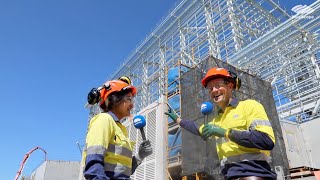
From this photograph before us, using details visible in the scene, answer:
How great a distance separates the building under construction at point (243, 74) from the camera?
10.4 meters

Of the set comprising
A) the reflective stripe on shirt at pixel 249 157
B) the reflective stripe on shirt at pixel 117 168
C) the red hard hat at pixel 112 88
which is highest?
the red hard hat at pixel 112 88

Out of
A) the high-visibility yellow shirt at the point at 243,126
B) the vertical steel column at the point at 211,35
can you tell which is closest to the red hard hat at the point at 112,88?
the high-visibility yellow shirt at the point at 243,126

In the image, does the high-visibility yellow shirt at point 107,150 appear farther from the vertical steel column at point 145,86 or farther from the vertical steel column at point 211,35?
the vertical steel column at point 145,86

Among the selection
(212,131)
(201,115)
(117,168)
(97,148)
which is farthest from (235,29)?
(97,148)

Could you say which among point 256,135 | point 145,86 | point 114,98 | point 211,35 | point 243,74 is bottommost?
point 256,135

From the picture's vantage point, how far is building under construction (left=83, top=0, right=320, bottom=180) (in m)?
10.4

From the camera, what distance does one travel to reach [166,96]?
11.5 m

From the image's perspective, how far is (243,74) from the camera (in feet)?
36.8

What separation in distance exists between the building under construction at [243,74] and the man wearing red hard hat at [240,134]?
3.95 m

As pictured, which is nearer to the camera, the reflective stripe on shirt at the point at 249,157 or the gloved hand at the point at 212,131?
the reflective stripe on shirt at the point at 249,157

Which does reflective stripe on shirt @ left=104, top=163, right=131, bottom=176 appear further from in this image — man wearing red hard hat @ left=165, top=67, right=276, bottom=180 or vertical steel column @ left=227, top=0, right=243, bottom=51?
vertical steel column @ left=227, top=0, right=243, bottom=51

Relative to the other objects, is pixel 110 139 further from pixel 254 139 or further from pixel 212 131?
pixel 254 139

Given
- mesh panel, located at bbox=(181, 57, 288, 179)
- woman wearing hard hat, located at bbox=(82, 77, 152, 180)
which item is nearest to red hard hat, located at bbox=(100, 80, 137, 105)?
woman wearing hard hat, located at bbox=(82, 77, 152, 180)

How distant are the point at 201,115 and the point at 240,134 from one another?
7430 millimetres
